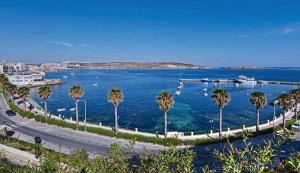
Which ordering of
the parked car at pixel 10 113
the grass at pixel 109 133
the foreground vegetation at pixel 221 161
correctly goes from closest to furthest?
1. the foreground vegetation at pixel 221 161
2. the grass at pixel 109 133
3. the parked car at pixel 10 113

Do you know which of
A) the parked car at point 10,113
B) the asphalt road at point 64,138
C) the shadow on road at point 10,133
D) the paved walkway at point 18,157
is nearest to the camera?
the paved walkway at point 18,157

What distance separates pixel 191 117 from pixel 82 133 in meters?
40.1

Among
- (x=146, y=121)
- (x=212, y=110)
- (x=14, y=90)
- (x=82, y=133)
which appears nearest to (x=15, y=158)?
(x=82, y=133)

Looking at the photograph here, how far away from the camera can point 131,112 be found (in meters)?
102

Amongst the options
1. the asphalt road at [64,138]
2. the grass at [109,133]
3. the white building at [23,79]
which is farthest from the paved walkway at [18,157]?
the white building at [23,79]

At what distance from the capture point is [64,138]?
57.2 m

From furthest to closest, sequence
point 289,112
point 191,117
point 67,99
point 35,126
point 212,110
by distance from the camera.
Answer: point 67,99
point 212,110
point 191,117
point 289,112
point 35,126

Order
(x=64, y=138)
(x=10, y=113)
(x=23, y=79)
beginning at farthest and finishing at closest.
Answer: (x=23, y=79) < (x=10, y=113) < (x=64, y=138)

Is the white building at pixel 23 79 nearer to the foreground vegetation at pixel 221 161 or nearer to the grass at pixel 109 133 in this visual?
the grass at pixel 109 133

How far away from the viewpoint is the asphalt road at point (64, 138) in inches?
1990

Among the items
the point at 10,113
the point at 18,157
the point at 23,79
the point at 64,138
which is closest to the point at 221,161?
the point at 18,157

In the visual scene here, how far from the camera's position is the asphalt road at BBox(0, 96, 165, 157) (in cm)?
5054

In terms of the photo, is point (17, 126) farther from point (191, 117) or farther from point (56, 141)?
point (191, 117)

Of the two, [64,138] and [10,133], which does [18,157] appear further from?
[10,133]
